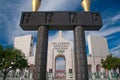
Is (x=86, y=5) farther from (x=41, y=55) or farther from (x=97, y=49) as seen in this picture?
(x=97, y=49)

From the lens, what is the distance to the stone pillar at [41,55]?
10.6m

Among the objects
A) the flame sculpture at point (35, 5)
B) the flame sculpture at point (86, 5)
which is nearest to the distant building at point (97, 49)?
the flame sculpture at point (86, 5)

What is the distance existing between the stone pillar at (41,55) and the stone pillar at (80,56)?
2371 millimetres

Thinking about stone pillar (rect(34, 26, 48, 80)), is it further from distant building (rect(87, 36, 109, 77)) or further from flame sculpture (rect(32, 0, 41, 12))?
distant building (rect(87, 36, 109, 77))

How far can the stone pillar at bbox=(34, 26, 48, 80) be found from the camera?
10577mm

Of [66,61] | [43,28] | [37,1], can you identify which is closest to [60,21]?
[43,28]

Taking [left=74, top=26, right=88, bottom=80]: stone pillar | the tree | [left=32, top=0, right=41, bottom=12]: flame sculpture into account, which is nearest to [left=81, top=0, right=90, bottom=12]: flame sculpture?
[left=74, top=26, right=88, bottom=80]: stone pillar

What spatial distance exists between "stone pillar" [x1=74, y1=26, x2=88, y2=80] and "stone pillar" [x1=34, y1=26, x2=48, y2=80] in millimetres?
2371

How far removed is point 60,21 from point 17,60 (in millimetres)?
16827

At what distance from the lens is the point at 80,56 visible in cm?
1113

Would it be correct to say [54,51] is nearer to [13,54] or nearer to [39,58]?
[13,54]

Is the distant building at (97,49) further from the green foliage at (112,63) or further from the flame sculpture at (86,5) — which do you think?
the flame sculpture at (86,5)

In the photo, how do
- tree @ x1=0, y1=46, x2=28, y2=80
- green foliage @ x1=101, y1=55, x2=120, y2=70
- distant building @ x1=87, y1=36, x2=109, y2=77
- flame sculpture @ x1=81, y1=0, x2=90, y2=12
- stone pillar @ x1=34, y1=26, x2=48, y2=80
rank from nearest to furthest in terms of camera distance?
stone pillar @ x1=34, y1=26, x2=48, y2=80
flame sculpture @ x1=81, y1=0, x2=90, y2=12
tree @ x1=0, y1=46, x2=28, y2=80
green foliage @ x1=101, y1=55, x2=120, y2=70
distant building @ x1=87, y1=36, x2=109, y2=77

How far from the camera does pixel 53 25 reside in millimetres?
12094
